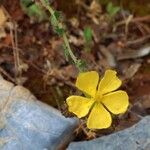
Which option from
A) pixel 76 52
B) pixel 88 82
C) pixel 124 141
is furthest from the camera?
pixel 76 52

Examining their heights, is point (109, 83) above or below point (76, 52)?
above

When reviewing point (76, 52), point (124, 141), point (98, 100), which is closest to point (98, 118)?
point (98, 100)

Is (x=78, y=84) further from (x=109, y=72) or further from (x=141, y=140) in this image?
(x=141, y=140)

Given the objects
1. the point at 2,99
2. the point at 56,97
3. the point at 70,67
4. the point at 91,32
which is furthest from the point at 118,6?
the point at 2,99

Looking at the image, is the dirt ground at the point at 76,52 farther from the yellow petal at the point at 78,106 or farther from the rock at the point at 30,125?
the yellow petal at the point at 78,106

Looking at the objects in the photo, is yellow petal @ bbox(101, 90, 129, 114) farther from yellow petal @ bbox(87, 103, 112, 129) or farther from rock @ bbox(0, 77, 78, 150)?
rock @ bbox(0, 77, 78, 150)

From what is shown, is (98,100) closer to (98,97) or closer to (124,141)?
(98,97)
